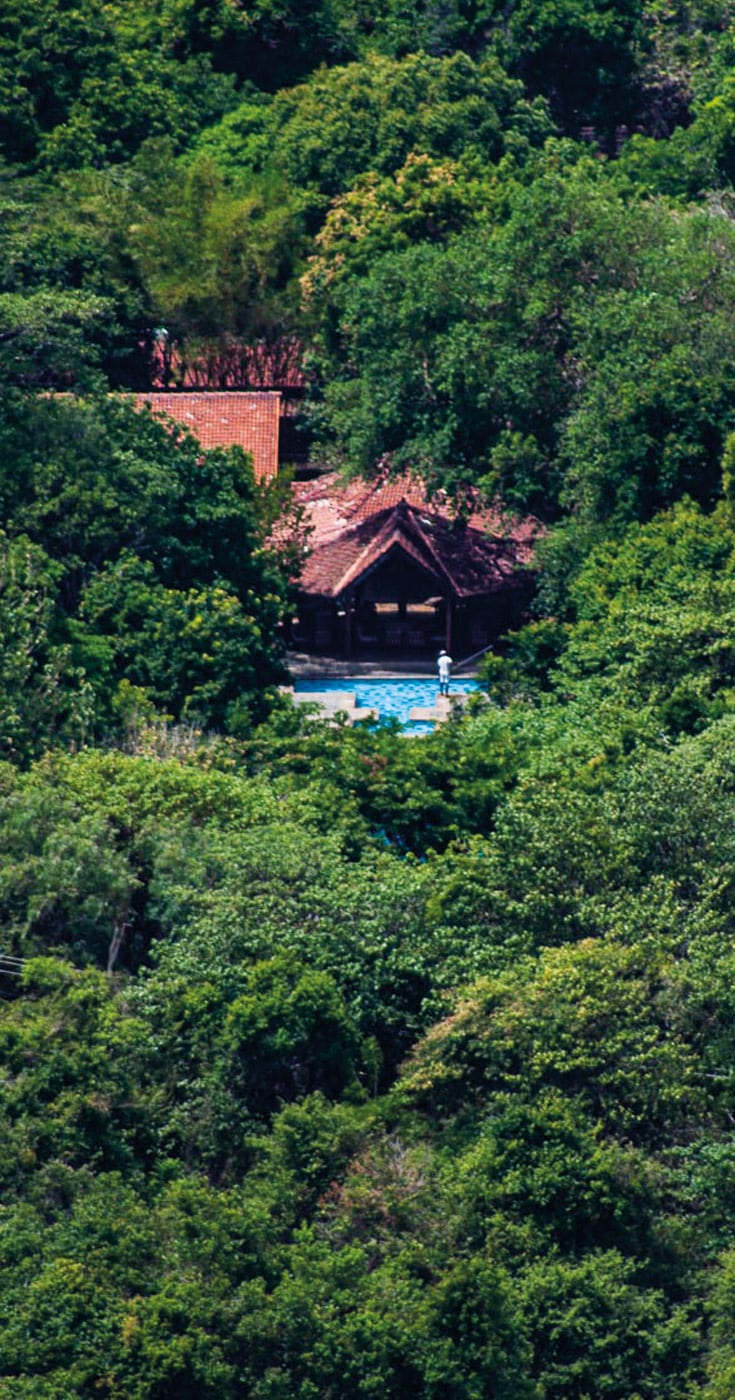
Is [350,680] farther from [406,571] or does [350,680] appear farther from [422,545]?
[422,545]

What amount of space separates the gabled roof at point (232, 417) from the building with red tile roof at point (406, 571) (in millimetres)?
1349

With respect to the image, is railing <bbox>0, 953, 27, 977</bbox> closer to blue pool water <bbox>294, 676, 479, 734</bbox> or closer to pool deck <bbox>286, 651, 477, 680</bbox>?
blue pool water <bbox>294, 676, 479, 734</bbox>

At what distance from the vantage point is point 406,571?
60188mm

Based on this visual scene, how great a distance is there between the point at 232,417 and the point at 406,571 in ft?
17.2

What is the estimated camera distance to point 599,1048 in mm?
38469

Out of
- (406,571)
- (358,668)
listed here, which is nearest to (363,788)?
(358,668)

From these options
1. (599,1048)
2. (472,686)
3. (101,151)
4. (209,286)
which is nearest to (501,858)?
(599,1048)

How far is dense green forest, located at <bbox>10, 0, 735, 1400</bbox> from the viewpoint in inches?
1427

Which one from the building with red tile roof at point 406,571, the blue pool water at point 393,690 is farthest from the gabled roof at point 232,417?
the blue pool water at point 393,690

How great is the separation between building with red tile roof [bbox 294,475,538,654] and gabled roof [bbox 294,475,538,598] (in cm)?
2

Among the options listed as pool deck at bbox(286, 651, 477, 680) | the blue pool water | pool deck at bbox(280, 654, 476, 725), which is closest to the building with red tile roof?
pool deck at bbox(286, 651, 477, 680)

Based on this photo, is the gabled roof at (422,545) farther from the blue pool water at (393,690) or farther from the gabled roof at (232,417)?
the gabled roof at (232,417)

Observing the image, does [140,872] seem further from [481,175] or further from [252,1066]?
[481,175]

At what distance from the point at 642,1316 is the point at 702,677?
13.0 m
